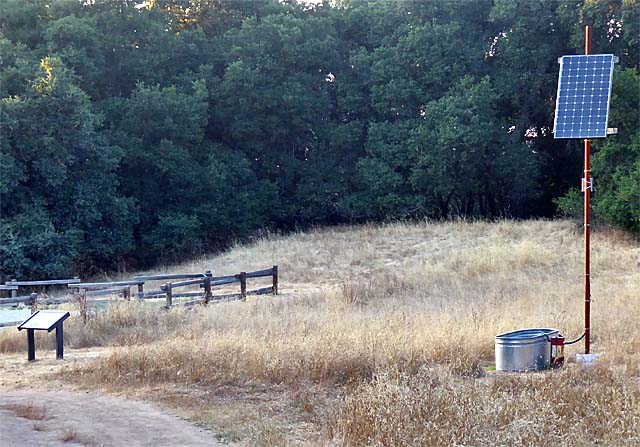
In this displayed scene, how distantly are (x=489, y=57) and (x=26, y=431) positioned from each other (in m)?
37.3

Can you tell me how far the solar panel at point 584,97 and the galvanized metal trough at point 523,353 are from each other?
275cm

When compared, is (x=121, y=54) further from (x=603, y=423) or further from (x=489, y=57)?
(x=603, y=423)

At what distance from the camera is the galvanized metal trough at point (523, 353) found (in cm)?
1010

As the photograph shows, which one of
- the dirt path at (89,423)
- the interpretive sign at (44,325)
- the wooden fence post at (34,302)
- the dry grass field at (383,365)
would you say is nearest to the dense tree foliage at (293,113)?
the wooden fence post at (34,302)

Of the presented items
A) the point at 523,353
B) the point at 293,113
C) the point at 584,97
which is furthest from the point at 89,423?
the point at 293,113

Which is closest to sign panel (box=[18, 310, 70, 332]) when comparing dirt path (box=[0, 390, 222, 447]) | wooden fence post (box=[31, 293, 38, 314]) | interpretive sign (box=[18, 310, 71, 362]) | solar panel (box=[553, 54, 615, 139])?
interpretive sign (box=[18, 310, 71, 362])

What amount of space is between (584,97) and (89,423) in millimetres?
7637

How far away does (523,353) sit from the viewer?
33.1 ft

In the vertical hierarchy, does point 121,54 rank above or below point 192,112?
above

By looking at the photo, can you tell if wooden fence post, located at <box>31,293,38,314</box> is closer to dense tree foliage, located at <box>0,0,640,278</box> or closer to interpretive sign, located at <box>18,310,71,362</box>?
interpretive sign, located at <box>18,310,71,362</box>

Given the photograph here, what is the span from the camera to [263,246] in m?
33.9

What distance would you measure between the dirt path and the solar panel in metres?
6.21

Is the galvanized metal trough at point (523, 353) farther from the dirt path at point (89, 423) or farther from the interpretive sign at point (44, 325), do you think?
the interpretive sign at point (44, 325)

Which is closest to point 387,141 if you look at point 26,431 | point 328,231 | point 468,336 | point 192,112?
point 328,231
